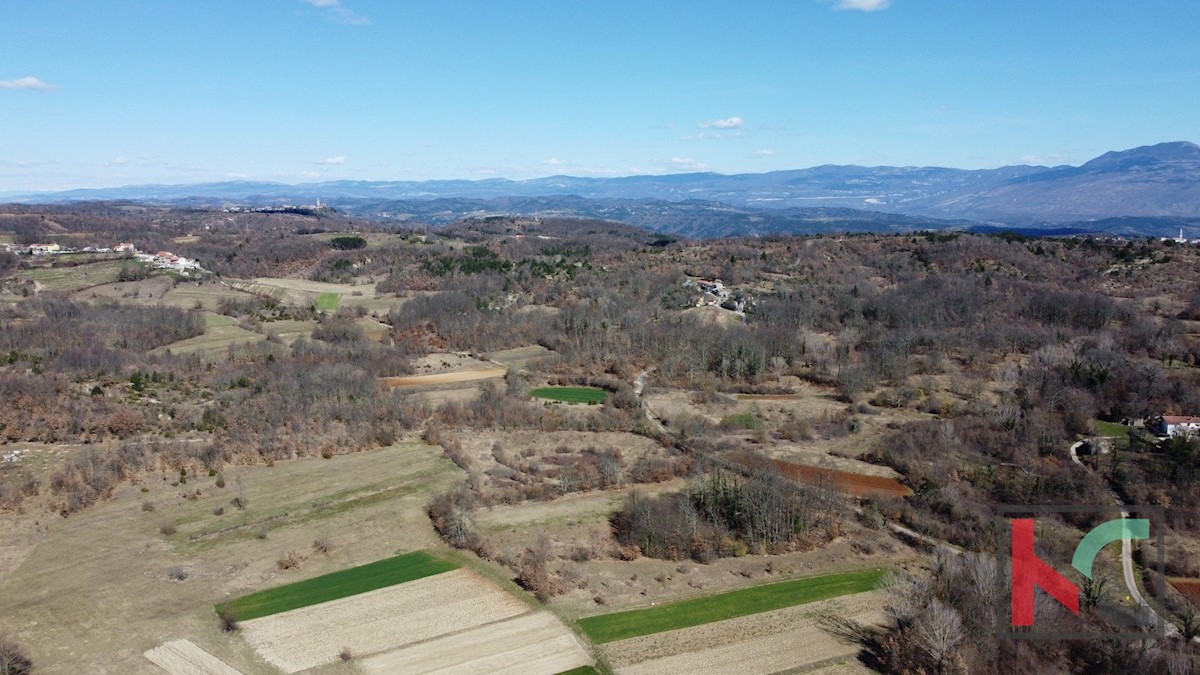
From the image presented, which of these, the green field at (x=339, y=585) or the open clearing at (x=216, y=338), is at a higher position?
the open clearing at (x=216, y=338)

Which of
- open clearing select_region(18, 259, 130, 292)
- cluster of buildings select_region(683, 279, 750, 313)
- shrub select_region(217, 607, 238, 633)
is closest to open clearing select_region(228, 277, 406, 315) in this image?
open clearing select_region(18, 259, 130, 292)

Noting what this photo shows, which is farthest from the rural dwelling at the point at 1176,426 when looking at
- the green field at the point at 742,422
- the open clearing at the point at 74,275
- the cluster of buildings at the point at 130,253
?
the cluster of buildings at the point at 130,253

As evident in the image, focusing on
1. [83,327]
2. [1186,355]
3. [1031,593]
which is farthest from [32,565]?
[1186,355]

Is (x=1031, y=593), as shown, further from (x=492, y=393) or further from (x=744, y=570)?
(x=492, y=393)

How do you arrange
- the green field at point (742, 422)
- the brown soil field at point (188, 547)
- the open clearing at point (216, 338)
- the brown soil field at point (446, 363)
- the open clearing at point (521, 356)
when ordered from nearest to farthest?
1. the brown soil field at point (188, 547)
2. the green field at point (742, 422)
3. the open clearing at point (216, 338)
4. the brown soil field at point (446, 363)
5. the open clearing at point (521, 356)

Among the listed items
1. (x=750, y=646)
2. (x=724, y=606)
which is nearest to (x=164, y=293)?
(x=724, y=606)

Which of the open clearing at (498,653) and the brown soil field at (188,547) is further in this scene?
the brown soil field at (188,547)

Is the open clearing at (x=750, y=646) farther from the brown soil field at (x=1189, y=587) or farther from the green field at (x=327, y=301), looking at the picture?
the green field at (x=327, y=301)
